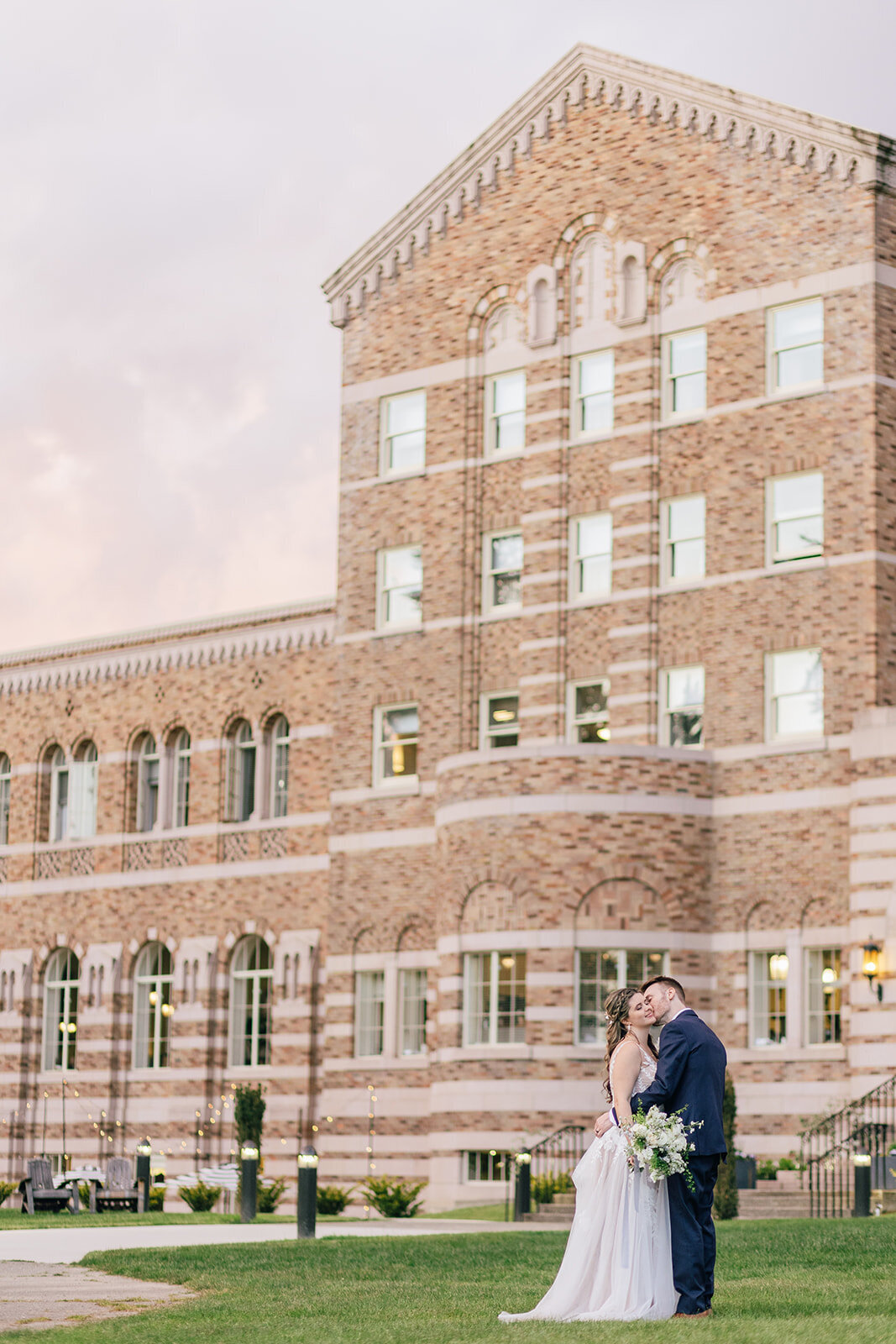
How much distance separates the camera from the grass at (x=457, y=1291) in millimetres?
12695

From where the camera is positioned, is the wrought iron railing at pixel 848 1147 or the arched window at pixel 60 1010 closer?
the wrought iron railing at pixel 848 1147

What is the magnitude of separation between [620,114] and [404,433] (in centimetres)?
712

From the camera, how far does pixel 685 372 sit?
1453 inches

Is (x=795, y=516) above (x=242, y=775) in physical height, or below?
above

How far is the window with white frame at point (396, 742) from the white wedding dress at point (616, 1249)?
85.4 feet

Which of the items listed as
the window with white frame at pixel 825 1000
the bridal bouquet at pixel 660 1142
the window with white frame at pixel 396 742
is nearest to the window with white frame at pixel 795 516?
the window with white frame at pixel 825 1000

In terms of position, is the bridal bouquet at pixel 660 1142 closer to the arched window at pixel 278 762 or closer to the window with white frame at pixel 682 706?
the window with white frame at pixel 682 706

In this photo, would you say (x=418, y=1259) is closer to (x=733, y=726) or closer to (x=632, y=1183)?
(x=632, y=1183)

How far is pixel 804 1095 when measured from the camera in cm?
3297

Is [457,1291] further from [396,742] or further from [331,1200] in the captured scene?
[396,742]

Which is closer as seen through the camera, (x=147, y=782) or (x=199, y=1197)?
(x=199, y=1197)

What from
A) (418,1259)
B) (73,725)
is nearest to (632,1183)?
(418,1259)

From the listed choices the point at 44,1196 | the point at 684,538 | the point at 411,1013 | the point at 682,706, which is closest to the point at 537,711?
the point at 682,706

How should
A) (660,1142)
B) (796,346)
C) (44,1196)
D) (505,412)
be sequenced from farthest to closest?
(505,412) < (796,346) < (44,1196) < (660,1142)
